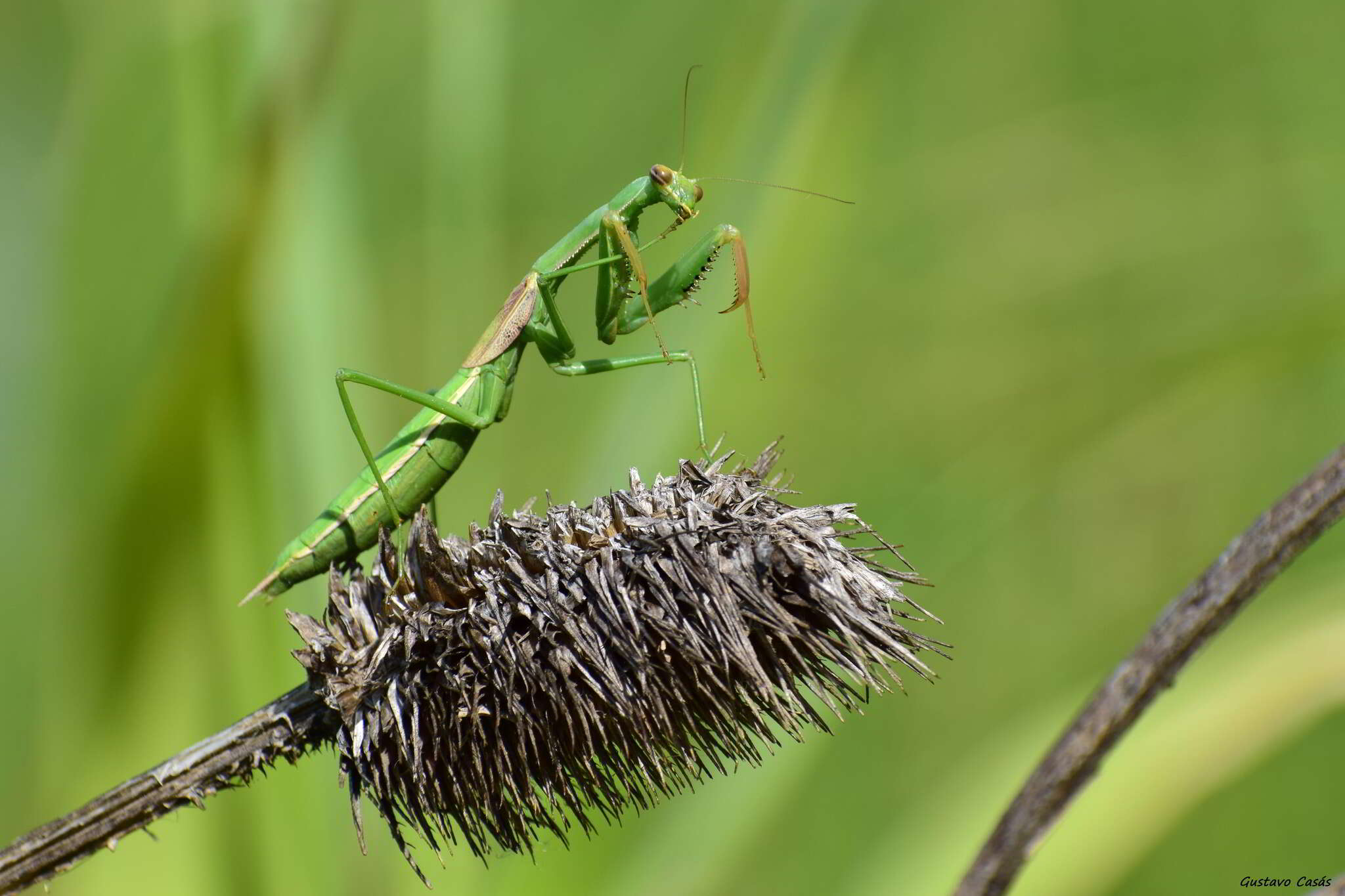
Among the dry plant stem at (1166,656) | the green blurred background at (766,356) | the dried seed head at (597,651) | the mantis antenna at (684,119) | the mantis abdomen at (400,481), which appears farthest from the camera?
the mantis antenna at (684,119)

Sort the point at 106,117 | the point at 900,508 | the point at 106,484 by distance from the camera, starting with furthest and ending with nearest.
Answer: the point at 900,508
the point at 106,117
the point at 106,484

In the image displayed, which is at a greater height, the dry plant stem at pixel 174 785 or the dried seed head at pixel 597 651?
the dry plant stem at pixel 174 785

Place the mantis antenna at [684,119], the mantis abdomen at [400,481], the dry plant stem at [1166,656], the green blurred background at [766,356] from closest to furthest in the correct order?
the dry plant stem at [1166,656]
the mantis abdomen at [400,481]
the green blurred background at [766,356]
the mantis antenna at [684,119]

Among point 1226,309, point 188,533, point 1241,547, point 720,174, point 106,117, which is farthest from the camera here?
point 1226,309

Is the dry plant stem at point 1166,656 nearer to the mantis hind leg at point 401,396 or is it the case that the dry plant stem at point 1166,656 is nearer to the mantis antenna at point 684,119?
the mantis hind leg at point 401,396

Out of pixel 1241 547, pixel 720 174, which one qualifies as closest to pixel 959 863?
pixel 1241 547

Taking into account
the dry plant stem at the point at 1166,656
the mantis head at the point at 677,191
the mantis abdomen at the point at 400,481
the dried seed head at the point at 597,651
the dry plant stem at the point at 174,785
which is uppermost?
the mantis head at the point at 677,191

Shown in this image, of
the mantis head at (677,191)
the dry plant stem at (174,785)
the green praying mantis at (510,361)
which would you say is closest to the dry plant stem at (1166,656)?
the dry plant stem at (174,785)

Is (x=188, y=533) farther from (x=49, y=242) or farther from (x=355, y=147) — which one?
(x=355, y=147)
